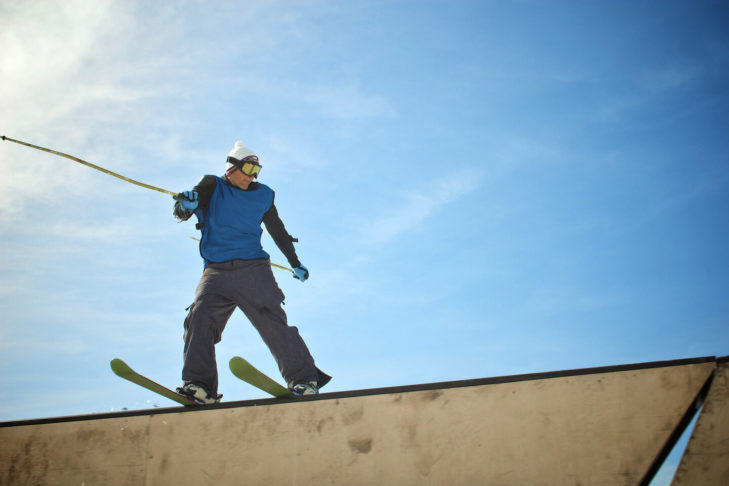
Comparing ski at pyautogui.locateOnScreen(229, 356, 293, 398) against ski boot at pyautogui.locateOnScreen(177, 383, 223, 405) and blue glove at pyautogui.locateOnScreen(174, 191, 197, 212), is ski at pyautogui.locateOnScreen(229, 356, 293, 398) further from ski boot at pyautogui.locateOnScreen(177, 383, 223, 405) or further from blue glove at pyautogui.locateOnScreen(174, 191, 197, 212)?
blue glove at pyautogui.locateOnScreen(174, 191, 197, 212)

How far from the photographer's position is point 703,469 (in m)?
2.42

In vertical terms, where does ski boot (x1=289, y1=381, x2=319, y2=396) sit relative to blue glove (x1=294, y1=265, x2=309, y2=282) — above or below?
below

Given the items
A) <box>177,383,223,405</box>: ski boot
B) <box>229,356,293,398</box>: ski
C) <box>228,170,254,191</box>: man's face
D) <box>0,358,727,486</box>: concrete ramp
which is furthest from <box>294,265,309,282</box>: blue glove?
<box>0,358,727,486</box>: concrete ramp

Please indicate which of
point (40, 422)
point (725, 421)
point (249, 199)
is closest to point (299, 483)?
point (40, 422)

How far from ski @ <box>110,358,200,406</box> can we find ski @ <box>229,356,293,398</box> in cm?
54

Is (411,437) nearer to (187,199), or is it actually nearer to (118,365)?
(118,365)

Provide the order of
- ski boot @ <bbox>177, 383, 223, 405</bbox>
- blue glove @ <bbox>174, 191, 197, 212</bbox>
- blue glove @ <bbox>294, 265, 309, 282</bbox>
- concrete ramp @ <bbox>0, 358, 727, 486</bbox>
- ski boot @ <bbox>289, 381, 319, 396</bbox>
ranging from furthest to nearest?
blue glove @ <bbox>294, 265, 309, 282</bbox> < blue glove @ <bbox>174, 191, 197, 212</bbox> < ski boot @ <bbox>289, 381, 319, 396</bbox> < ski boot @ <bbox>177, 383, 223, 405</bbox> < concrete ramp @ <bbox>0, 358, 727, 486</bbox>

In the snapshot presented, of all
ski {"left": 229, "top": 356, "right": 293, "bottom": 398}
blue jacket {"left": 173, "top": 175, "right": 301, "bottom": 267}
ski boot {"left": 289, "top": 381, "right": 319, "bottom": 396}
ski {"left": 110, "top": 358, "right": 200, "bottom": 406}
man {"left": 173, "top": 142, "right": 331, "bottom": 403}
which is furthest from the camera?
blue jacket {"left": 173, "top": 175, "right": 301, "bottom": 267}

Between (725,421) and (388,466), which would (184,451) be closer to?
(388,466)

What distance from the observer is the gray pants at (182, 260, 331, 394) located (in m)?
4.25

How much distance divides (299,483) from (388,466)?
54 cm

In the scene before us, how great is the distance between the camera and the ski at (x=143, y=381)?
3.88 meters

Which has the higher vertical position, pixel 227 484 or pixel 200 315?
pixel 200 315

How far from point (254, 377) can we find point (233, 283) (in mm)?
1075
